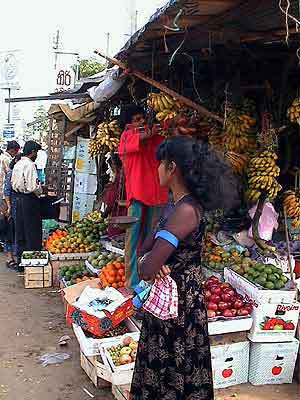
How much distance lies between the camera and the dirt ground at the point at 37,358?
4188 millimetres

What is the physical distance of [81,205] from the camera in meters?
9.96

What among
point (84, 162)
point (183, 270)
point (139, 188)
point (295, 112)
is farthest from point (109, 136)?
point (183, 270)

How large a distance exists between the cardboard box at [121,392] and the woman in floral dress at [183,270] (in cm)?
67

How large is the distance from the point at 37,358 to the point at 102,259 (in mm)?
2011

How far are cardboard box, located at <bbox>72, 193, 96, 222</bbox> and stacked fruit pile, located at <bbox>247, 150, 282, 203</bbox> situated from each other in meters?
5.37

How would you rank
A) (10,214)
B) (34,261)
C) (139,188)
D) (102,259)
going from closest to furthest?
(139,188), (102,259), (34,261), (10,214)

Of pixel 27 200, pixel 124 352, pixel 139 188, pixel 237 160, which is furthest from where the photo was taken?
pixel 27 200

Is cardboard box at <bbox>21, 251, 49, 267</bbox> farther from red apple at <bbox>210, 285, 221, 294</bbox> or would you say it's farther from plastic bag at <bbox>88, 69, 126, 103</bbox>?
red apple at <bbox>210, 285, 221, 294</bbox>

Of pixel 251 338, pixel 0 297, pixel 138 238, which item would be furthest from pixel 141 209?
pixel 0 297

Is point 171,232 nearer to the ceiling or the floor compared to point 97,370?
nearer to the ceiling

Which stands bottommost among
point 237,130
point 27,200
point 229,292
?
point 229,292

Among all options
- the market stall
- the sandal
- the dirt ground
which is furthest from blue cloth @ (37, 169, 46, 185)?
the market stall

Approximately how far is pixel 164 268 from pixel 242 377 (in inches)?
76.8

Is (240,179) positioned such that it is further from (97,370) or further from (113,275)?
(97,370)
